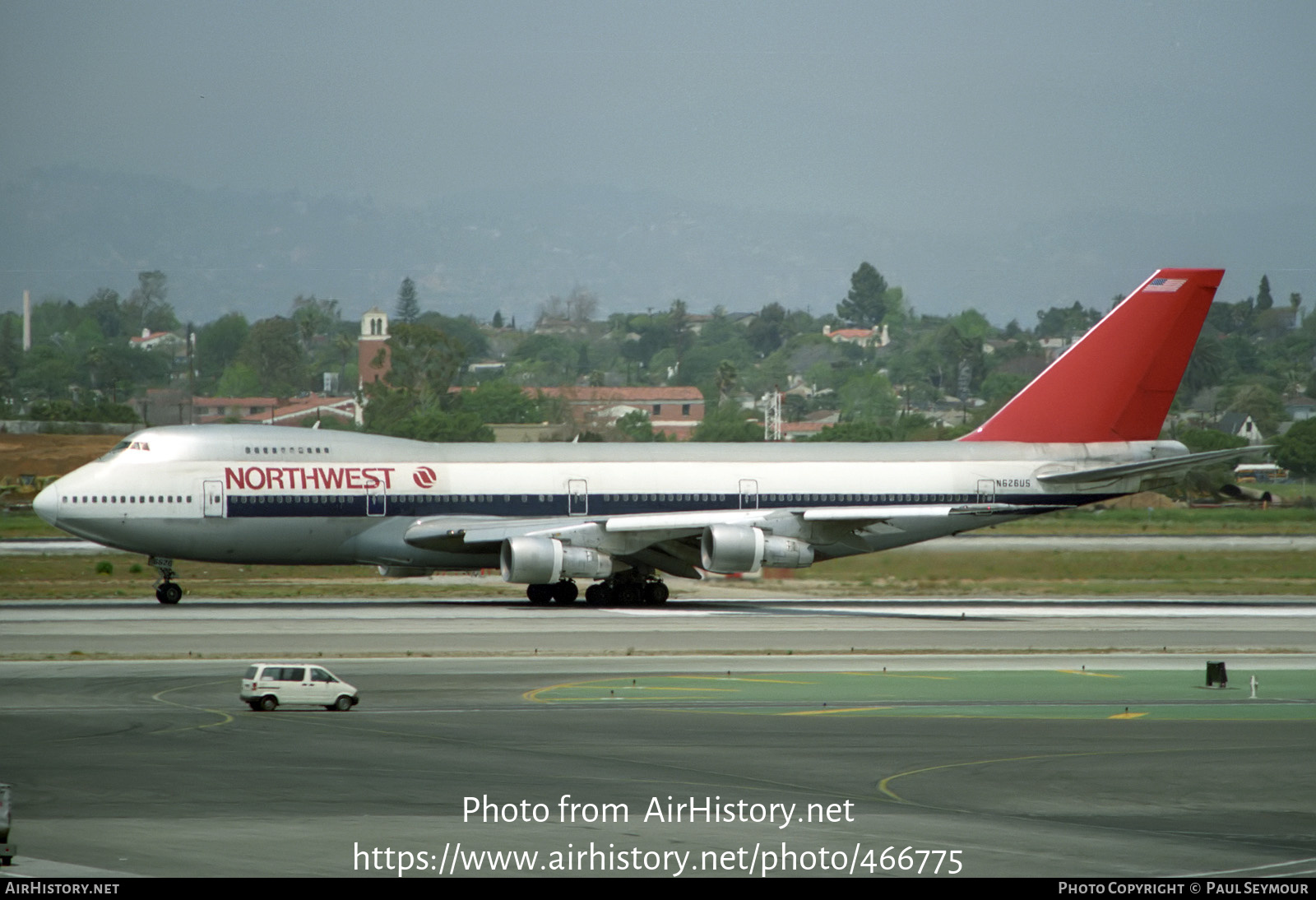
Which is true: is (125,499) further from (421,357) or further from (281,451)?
(421,357)

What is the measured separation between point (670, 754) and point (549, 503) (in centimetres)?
2683

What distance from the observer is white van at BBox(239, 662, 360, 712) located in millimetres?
25234

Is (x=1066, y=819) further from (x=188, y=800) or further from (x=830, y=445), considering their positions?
(x=830, y=445)

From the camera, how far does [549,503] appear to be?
157ft

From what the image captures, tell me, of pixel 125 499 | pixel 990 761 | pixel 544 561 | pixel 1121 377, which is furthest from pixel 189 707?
pixel 1121 377

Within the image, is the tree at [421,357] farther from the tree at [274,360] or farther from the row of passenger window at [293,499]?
the row of passenger window at [293,499]

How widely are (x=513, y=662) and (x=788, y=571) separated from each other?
2837 cm

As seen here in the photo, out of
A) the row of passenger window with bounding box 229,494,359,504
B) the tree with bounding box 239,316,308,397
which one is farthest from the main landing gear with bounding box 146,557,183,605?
the tree with bounding box 239,316,308,397

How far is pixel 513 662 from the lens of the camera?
3234cm

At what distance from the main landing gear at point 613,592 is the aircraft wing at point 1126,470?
12.7 metres

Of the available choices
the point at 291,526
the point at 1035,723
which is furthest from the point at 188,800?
the point at 291,526

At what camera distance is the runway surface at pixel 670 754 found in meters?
15.4

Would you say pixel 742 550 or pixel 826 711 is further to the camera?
pixel 742 550
